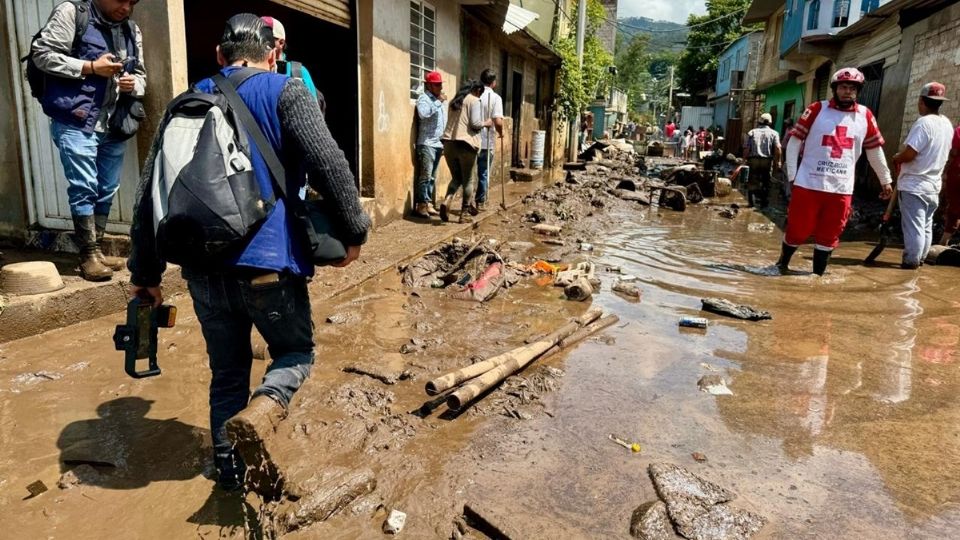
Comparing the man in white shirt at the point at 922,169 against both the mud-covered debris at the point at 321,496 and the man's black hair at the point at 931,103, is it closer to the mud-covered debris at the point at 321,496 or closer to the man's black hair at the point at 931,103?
the man's black hair at the point at 931,103

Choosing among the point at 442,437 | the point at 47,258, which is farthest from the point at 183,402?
the point at 47,258

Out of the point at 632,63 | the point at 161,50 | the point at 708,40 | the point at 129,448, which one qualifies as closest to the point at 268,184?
the point at 129,448

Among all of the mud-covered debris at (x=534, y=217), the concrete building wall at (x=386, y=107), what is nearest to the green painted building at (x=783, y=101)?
the mud-covered debris at (x=534, y=217)

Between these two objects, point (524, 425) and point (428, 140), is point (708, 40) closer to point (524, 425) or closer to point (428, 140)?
point (428, 140)

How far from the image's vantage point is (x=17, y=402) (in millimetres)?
3041

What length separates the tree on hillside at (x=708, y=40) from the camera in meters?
46.0

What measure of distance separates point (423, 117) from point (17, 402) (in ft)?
20.0

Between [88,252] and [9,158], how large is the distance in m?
1.48

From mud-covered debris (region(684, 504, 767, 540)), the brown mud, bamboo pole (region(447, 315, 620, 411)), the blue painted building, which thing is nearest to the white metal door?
the brown mud

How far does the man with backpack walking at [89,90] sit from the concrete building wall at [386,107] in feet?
10.7

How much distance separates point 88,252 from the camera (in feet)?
13.8

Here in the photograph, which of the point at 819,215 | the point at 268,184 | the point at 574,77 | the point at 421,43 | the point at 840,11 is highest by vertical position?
the point at 840,11

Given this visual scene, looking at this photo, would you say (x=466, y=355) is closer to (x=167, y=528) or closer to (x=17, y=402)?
(x=167, y=528)

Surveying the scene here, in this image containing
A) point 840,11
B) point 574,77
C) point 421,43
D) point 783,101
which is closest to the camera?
point 421,43
